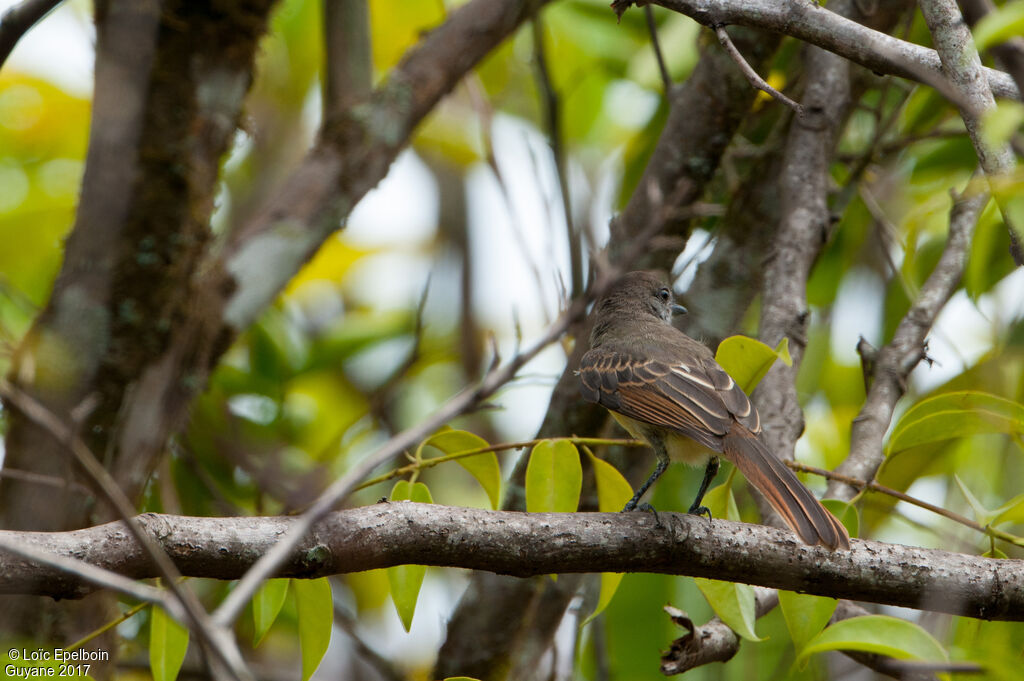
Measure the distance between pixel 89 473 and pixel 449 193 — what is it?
641 cm

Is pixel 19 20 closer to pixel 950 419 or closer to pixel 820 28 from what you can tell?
pixel 820 28

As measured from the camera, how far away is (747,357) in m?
2.78

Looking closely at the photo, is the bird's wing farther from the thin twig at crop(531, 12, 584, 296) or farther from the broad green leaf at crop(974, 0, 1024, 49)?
the broad green leaf at crop(974, 0, 1024, 49)

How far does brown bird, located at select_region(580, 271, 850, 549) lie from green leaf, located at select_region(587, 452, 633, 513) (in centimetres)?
15

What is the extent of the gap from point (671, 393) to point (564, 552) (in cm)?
117

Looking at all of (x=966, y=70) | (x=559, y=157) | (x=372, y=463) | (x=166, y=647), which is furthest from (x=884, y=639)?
(x=559, y=157)

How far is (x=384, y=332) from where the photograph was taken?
16.8ft

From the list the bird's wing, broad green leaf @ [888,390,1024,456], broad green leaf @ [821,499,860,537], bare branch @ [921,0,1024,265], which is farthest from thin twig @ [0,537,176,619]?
the bird's wing

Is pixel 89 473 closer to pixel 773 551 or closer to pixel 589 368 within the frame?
pixel 773 551

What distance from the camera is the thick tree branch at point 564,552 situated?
2188mm

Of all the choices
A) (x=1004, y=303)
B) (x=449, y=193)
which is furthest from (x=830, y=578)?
(x=449, y=193)

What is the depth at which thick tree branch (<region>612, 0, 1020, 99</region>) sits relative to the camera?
2.35 metres

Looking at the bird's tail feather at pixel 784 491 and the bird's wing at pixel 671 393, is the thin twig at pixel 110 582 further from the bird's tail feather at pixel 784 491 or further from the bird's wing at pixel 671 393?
the bird's wing at pixel 671 393

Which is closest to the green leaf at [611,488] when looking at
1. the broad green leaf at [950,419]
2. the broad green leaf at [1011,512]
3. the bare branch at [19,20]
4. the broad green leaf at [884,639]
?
the broad green leaf at [950,419]
